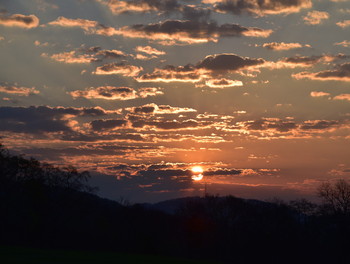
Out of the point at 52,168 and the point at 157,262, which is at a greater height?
the point at 52,168

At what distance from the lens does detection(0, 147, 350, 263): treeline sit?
65044mm

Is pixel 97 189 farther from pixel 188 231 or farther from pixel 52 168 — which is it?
pixel 188 231

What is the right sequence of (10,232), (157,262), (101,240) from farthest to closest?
(101,240), (10,232), (157,262)

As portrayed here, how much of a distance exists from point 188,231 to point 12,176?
43.9 m

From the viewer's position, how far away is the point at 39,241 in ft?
211

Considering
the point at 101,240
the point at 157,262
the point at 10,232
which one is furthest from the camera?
the point at 101,240

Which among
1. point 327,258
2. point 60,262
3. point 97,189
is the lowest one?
point 327,258

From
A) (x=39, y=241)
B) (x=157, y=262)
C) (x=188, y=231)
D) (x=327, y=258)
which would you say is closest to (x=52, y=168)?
(x=39, y=241)

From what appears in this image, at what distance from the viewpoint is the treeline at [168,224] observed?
65.0 metres

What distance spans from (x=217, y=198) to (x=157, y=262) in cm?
7913

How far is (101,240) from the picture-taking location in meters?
72.2

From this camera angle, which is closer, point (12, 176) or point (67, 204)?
point (12, 176)

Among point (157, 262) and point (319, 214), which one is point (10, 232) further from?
point (319, 214)

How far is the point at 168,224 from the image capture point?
329ft
